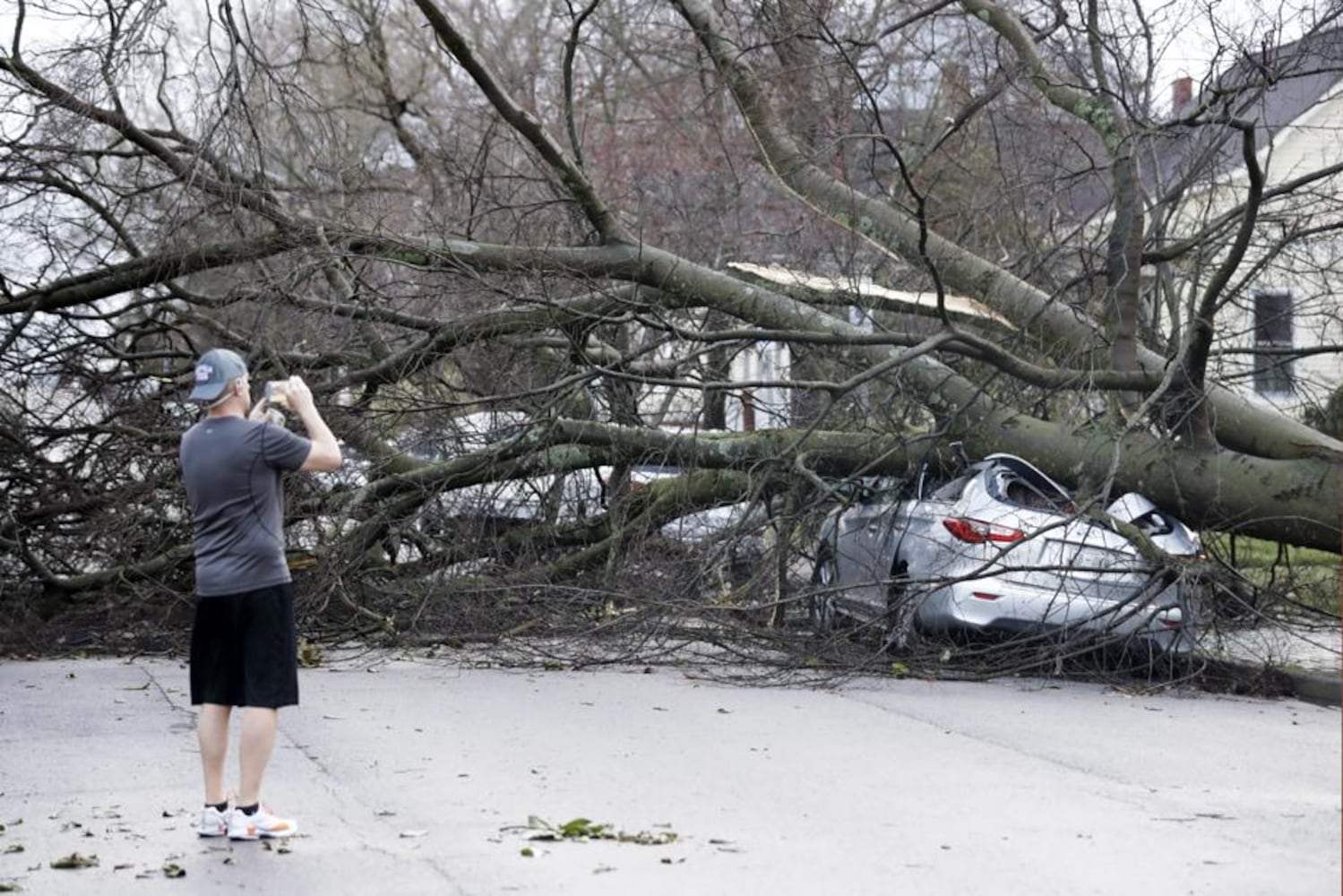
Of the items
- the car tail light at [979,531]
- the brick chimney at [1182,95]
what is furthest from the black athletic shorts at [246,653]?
the brick chimney at [1182,95]

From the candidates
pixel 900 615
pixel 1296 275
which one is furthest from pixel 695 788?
pixel 1296 275

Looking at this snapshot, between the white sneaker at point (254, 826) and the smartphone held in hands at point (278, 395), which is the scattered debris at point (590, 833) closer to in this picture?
the white sneaker at point (254, 826)

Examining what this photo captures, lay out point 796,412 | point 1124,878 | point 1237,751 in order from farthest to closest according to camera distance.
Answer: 1. point 796,412
2. point 1237,751
3. point 1124,878

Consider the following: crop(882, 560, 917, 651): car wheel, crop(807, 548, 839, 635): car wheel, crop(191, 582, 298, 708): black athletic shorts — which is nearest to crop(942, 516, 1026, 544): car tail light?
crop(882, 560, 917, 651): car wheel

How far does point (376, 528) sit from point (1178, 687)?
5.51m

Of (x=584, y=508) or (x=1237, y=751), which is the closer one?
(x=1237, y=751)

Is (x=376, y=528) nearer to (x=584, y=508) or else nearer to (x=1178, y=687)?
(x=584, y=508)

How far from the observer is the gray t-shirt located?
6.46 m

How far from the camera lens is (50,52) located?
13109 mm

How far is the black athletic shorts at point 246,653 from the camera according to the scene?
639cm

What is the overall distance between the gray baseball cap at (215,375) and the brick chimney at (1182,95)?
8.56m

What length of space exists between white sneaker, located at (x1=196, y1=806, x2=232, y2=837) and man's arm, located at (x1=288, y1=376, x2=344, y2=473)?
1258mm

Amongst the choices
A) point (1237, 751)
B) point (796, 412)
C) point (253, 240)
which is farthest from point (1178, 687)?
point (253, 240)

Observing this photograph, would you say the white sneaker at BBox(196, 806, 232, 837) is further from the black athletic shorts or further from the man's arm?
the man's arm
